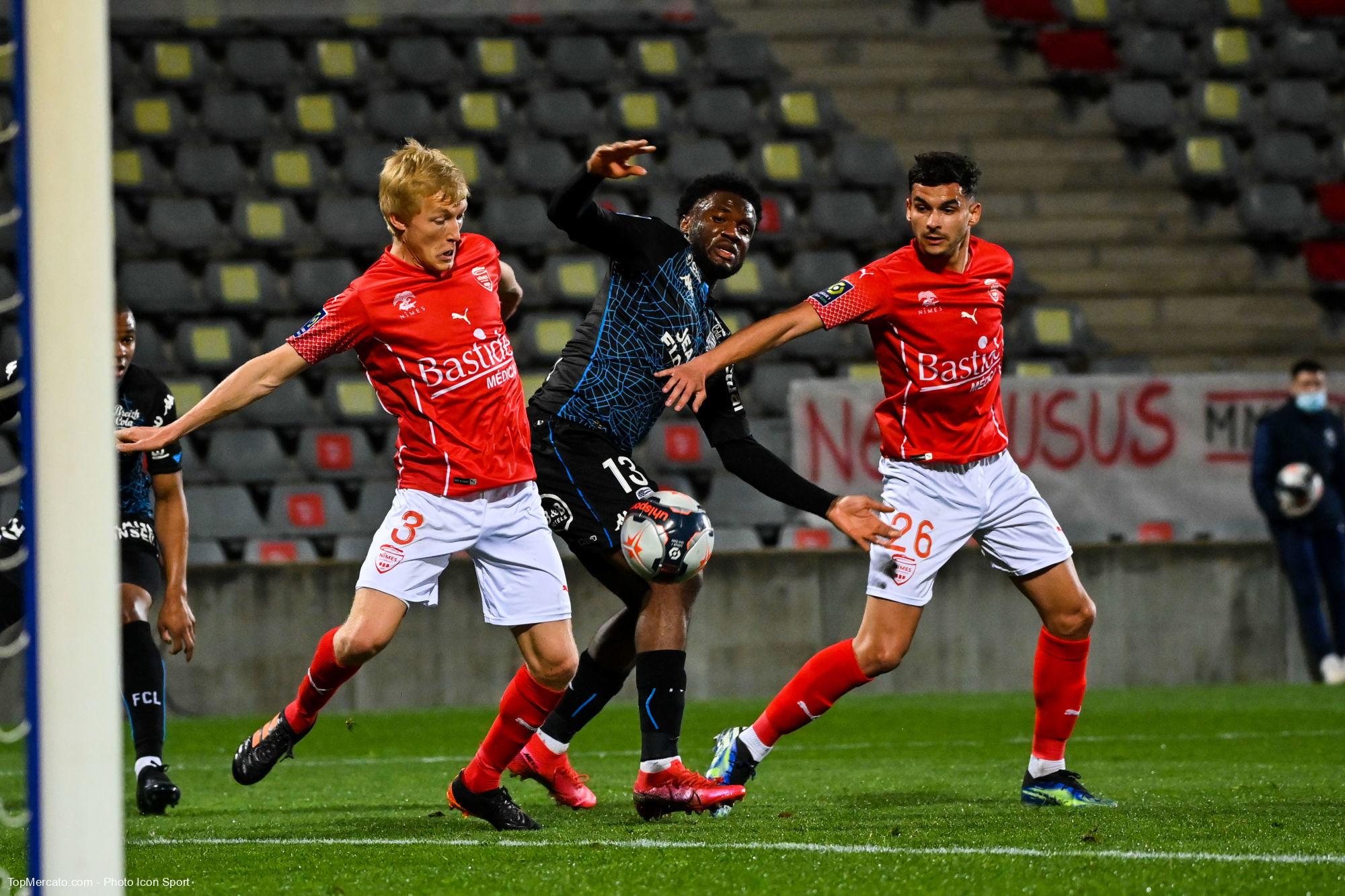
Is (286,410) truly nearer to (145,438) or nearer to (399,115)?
(399,115)

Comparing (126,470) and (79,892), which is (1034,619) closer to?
(126,470)

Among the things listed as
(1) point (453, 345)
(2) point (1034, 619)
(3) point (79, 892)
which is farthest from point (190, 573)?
(3) point (79, 892)

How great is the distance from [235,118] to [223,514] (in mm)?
4298

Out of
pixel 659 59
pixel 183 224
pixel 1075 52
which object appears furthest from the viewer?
pixel 1075 52

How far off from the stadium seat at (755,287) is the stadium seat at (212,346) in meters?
3.19

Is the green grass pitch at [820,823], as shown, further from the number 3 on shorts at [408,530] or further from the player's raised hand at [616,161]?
the player's raised hand at [616,161]

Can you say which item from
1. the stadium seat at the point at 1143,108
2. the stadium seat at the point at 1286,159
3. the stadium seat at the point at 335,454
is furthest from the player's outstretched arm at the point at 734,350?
the stadium seat at the point at 1143,108

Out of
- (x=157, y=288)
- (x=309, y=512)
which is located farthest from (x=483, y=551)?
(x=157, y=288)

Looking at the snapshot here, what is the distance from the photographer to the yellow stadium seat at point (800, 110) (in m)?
14.6

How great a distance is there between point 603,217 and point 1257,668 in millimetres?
6889

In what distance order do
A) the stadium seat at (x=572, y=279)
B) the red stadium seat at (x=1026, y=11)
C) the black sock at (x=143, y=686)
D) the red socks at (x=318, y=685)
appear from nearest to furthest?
1. the red socks at (x=318, y=685)
2. the black sock at (x=143, y=686)
3. the stadium seat at (x=572, y=279)
4. the red stadium seat at (x=1026, y=11)

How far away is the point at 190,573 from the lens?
9.42 m

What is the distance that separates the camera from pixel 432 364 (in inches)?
182

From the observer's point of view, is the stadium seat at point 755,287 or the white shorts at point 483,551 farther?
the stadium seat at point 755,287
